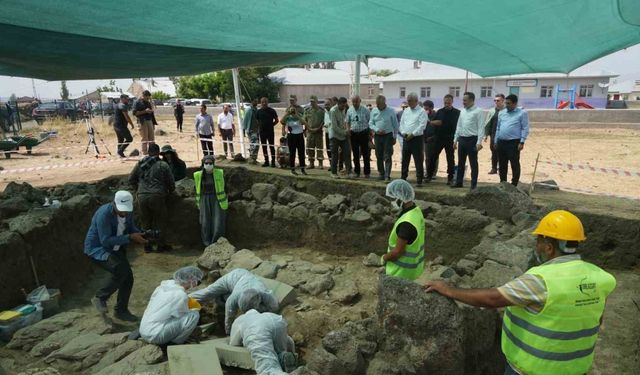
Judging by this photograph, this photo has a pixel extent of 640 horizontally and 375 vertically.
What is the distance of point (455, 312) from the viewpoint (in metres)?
3.32

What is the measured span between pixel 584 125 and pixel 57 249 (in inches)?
891

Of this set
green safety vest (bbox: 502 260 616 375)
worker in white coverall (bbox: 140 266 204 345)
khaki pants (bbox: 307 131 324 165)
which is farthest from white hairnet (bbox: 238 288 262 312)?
khaki pants (bbox: 307 131 324 165)

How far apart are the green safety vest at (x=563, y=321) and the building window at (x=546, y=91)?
119ft

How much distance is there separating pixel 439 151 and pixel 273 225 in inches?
132

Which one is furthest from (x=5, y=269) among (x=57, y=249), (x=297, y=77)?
(x=297, y=77)

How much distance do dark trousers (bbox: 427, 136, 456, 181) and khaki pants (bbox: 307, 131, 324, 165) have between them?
2.64 meters

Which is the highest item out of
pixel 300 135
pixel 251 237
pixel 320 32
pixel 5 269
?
pixel 320 32

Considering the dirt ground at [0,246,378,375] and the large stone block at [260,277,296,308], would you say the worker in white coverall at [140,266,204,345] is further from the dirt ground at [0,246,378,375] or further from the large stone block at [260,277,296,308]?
the large stone block at [260,277,296,308]

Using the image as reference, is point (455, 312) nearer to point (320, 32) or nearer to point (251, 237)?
point (320, 32)

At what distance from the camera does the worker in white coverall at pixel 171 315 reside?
4.14 m

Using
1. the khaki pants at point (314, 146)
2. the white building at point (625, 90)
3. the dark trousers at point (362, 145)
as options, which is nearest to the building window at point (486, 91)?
the white building at point (625, 90)

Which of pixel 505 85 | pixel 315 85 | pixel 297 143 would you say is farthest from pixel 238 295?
pixel 315 85

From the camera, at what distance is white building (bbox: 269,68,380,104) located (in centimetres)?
4406

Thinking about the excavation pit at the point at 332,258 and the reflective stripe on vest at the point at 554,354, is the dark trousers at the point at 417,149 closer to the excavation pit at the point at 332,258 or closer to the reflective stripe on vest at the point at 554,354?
the excavation pit at the point at 332,258
